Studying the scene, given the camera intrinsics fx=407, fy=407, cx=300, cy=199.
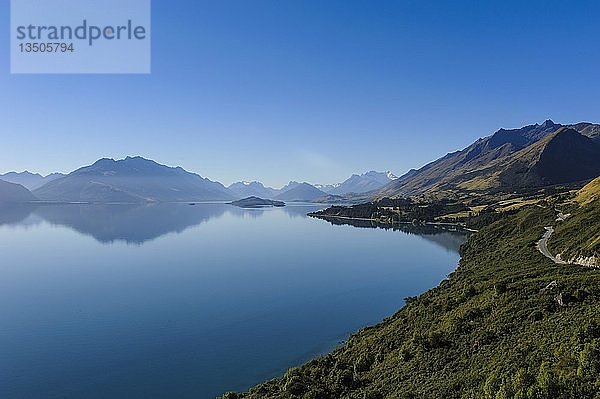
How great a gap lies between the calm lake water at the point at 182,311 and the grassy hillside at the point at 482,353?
Answer: 42.9ft

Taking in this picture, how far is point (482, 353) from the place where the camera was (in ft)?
97.8

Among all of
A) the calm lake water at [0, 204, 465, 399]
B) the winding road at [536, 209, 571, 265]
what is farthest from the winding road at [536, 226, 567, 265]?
the calm lake water at [0, 204, 465, 399]

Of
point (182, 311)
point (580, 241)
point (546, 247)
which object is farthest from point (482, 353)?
point (182, 311)

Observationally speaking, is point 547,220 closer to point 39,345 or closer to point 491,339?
point 491,339

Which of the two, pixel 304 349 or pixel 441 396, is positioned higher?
pixel 441 396

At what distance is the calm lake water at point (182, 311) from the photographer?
49.2 metres

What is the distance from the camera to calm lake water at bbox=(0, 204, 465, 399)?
161ft

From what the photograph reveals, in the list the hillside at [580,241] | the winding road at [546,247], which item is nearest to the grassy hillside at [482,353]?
the hillside at [580,241]

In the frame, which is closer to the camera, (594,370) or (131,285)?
(594,370)

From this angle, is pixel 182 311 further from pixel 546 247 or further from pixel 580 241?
pixel 580 241

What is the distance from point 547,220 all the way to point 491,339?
95.5m

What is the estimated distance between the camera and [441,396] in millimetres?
25594

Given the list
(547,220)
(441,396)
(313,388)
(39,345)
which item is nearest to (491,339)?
(441,396)

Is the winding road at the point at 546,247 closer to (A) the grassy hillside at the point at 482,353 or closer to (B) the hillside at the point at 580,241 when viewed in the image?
(B) the hillside at the point at 580,241
